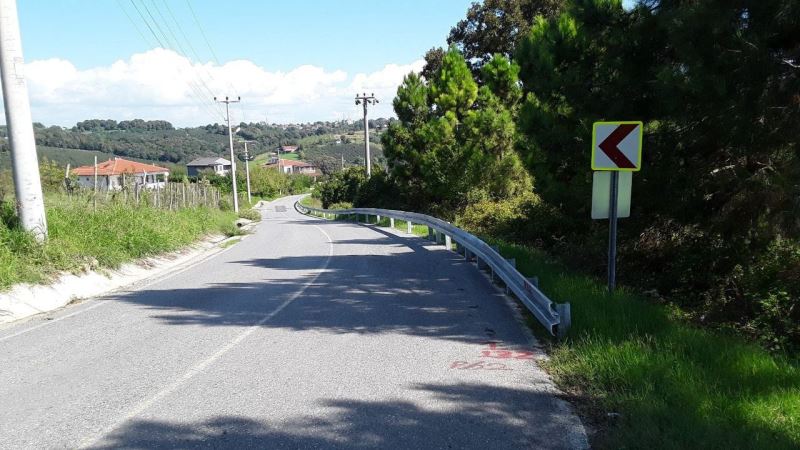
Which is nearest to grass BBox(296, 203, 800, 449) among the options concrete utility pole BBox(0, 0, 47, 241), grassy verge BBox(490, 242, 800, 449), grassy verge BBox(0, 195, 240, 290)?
grassy verge BBox(490, 242, 800, 449)

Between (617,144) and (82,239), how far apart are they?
399 inches

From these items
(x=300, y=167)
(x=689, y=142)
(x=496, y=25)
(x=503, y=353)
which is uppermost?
(x=496, y=25)

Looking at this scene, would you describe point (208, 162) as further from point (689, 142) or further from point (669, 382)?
point (669, 382)

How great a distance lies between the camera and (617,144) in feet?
22.6

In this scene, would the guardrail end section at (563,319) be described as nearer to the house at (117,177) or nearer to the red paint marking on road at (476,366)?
the red paint marking on road at (476,366)

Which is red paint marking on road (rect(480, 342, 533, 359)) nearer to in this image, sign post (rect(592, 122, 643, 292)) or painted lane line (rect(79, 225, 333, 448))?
sign post (rect(592, 122, 643, 292))

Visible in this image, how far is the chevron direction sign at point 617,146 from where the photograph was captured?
682cm

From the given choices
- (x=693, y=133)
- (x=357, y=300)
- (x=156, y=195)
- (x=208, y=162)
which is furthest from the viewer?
(x=208, y=162)

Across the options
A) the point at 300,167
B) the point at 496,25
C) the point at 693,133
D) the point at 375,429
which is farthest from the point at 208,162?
the point at 375,429

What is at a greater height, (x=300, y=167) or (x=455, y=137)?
(x=455, y=137)

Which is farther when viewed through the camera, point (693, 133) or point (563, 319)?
point (693, 133)

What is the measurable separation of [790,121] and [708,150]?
1881 millimetres

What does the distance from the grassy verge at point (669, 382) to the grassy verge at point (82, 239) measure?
8.43 meters

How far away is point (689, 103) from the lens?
271 inches
